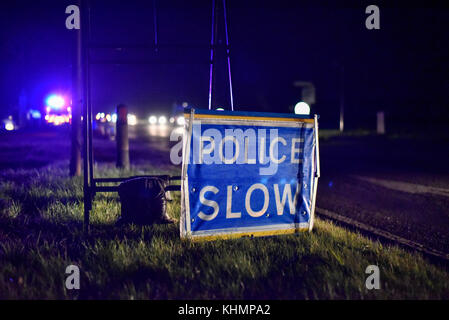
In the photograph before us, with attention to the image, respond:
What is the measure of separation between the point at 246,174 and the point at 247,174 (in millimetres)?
12

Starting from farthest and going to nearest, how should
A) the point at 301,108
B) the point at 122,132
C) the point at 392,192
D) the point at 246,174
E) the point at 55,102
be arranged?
the point at 55,102 → the point at 122,132 → the point at 301,108 → the point at 392,192 → the point at 246,174

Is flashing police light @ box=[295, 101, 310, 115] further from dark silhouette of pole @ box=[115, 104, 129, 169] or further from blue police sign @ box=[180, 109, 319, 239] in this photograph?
dark silhouette of pole @ box=[115, 104, 129, 169]

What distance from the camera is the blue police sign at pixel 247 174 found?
14.0 ft

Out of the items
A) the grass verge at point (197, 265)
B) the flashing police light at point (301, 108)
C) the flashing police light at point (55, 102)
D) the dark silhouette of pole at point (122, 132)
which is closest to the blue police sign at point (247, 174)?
the grass verge at point (197, 265)

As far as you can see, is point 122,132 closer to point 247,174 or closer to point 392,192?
point 392,192

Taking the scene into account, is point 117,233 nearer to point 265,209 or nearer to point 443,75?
point 265,209

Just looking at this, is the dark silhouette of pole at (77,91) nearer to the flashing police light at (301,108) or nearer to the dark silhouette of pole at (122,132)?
the dark silhouette of pole at (122,132)

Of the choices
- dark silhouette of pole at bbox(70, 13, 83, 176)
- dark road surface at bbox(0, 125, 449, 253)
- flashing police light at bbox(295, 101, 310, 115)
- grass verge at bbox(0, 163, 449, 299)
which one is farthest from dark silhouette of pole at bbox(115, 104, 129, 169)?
grass verge at bbox(0, 163, 449, 299)

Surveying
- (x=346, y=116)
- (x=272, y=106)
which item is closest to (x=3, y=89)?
(x=272, y=106)

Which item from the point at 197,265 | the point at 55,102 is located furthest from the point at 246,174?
the point at 55,102

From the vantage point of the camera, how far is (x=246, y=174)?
449 cm

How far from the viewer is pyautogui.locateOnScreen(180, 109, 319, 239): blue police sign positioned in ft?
14.0

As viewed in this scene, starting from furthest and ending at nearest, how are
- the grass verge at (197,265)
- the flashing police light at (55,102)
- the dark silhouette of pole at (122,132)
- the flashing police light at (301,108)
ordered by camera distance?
the flashing police light at (55,102) < the dark silhouette of pole at (122,132) < the flashing police light at (301,108) < the grass verge at (197,265)

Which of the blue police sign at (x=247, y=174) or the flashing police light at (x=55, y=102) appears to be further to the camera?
the flashing police light at (x=55, y=102)
